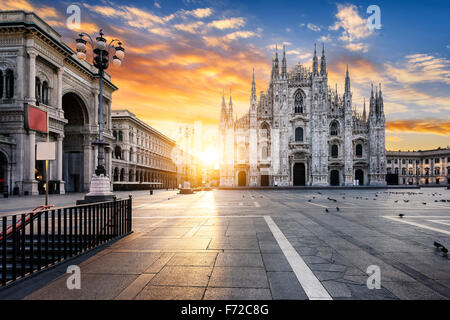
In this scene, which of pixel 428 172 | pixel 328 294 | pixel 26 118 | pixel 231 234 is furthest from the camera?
pixel 428 172

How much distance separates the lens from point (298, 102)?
2031 inches

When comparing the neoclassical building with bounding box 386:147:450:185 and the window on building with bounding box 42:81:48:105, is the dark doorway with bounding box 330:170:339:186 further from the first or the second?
the neoclassical building with bounding box 386:147:450:185

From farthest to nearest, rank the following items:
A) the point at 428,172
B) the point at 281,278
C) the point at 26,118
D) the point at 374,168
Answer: the point at 428,172
the point at 374,168
the point at 26,118
the point at 281,278

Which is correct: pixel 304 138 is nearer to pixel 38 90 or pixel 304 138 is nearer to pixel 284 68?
pixel 284 68

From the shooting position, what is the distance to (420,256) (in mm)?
4738

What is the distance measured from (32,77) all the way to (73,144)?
13528mm

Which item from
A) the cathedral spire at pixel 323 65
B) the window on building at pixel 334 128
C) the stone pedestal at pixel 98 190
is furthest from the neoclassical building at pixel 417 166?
the stone pedestal at pixel 98 190

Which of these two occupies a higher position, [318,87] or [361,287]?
[318,87]

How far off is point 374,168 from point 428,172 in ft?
191

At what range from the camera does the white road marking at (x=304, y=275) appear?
318 centimetres

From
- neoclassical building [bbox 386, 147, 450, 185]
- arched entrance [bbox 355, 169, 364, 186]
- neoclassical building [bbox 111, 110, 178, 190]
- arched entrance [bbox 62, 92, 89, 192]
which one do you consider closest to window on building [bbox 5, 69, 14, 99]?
arched entrance [bbox 62, 92, 89, 192]

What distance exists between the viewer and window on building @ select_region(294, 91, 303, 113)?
169 feet
